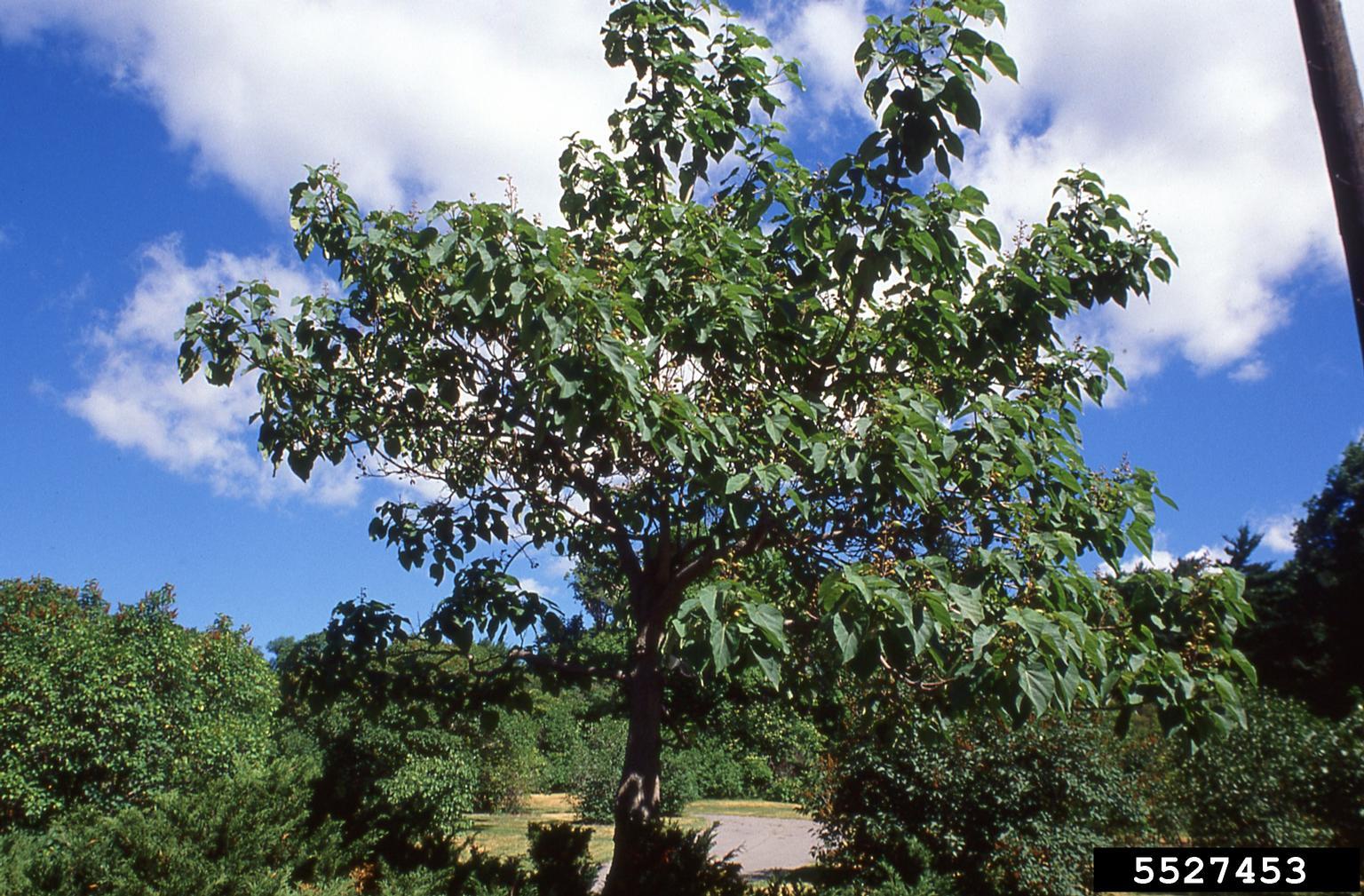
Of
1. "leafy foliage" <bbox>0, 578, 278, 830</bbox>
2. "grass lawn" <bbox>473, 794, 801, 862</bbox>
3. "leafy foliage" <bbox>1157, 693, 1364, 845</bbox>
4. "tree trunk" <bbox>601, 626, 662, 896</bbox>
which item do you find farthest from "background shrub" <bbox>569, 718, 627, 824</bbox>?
"tree trunk" <bbox>601, 626, 662, 896</bbox>

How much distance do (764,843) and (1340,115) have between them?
737 inches

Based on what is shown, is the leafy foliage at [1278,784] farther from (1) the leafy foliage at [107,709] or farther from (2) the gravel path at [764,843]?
(1) the leafy foliage at [107,709]

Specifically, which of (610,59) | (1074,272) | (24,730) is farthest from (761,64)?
(24,730)

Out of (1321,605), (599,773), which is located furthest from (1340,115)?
(1321,605)

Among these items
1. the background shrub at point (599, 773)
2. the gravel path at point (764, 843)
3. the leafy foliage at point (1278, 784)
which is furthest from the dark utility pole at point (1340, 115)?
the background shrub at point (599, 773)

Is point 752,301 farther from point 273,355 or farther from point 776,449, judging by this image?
point 273,355

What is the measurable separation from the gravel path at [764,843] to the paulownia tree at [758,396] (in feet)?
26.0

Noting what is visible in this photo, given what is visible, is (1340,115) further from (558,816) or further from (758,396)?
(558,816)

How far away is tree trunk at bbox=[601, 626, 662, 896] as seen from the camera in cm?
609

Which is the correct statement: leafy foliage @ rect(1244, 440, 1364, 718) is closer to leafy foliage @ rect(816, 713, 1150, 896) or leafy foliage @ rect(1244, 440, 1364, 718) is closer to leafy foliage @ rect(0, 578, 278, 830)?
leafy foliage @ rect(816, 713, 1150, 896)

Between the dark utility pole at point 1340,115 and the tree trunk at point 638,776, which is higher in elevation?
the dark utility pole at point 1340,115

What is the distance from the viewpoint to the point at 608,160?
6.87 meters

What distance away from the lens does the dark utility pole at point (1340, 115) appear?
2982mm

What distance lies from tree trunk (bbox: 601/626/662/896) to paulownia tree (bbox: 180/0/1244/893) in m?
0.02
